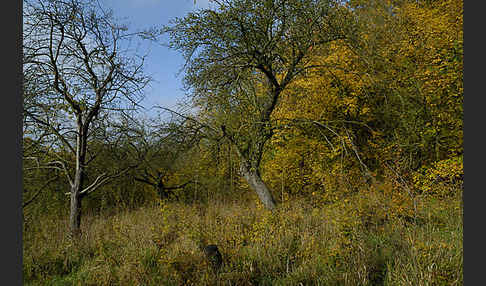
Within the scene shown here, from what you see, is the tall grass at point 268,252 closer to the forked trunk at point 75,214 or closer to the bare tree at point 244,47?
the forked trunk at point 75,214

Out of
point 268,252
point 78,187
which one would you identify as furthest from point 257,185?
point 78,187

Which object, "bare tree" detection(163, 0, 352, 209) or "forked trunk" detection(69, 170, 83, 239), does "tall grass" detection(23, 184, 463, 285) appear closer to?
"forked trunk" detection(69, 170, 83, 239)

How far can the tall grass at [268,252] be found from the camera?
3320mm

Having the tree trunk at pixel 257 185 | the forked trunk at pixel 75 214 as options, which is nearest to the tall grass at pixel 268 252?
the forked trunk at pixel 75 214

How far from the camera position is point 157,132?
18.1ft

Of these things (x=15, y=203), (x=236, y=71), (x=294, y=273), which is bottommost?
(x=294, y=273)

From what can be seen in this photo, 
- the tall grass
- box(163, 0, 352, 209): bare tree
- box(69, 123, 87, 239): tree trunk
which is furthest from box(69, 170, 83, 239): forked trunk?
box(163, 0, 352, 209): bare tree

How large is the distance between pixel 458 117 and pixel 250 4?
7.57 metres

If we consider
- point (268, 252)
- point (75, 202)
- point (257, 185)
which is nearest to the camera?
point (268, 252)

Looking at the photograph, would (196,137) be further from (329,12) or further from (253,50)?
(329,12)

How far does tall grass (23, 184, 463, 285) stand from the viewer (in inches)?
131

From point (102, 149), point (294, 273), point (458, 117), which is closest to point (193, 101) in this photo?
point (102, 149)

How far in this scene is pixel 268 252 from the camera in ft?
13.2

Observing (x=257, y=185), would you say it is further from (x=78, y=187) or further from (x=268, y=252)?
(x=78, y=187)
